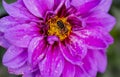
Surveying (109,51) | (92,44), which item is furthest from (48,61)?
(109,51)

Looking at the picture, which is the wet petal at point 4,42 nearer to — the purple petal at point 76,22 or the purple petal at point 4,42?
the purple petal at point 4,42

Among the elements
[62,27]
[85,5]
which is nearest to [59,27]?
[62,27]

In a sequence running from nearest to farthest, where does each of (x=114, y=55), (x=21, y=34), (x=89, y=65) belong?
1. (x=21, y=34)
2. (x=89, y=65)
3. (x=114, y=55)

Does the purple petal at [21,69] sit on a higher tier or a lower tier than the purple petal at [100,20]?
lower

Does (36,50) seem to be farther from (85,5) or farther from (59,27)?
(85,5)

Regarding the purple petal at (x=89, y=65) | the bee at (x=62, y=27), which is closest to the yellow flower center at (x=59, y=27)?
the bee at (x=62, y=27)

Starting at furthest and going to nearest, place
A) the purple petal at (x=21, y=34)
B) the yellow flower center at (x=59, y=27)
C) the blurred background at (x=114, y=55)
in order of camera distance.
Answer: the blurred background at (x=114, y=55)
the yellow flower center at (x=59, y=27)
the purple petal at (x=21, y=34)
